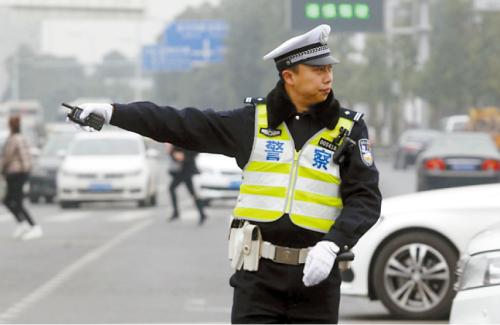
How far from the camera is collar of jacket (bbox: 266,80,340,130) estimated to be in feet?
19.1

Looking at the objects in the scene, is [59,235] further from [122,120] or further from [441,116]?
[441,116]

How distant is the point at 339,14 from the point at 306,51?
19398 mm

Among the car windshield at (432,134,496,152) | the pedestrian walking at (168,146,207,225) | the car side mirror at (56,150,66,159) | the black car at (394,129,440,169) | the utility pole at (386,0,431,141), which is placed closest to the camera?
the pedestrian walking at (168,146,207,225)

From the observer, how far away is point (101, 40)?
421 feet

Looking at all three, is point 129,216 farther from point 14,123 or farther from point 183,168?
point 14,123

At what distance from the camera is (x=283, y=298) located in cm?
582

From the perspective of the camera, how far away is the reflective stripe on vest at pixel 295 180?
581 cm

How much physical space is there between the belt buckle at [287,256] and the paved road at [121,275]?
5.49 m

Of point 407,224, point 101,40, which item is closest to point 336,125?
point 407,224

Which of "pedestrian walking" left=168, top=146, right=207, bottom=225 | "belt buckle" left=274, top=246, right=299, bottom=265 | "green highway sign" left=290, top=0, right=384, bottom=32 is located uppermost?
"green highway sign" left=290, top=0, right=384, bottom=32

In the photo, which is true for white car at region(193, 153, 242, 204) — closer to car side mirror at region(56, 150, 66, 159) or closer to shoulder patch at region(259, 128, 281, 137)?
car side mirror at region(56, 150, 66, 159)

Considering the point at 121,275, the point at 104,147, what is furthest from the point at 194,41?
the point at 121,275

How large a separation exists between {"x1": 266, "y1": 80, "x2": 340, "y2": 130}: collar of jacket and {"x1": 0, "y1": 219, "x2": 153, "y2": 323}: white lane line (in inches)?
229

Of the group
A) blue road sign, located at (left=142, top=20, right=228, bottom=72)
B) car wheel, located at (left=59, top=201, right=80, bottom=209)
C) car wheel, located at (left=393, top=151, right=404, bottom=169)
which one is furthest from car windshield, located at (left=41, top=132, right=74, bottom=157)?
blue road sign, located at (left=142, top=20, right=228, bottom=72)
